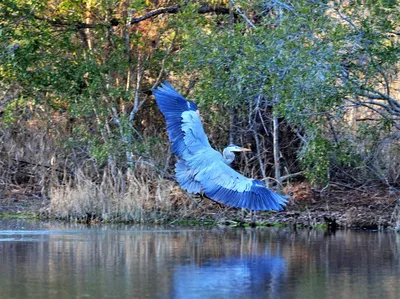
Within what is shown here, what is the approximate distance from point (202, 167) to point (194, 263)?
8.14ft

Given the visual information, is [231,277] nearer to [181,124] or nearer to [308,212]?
[181,124]

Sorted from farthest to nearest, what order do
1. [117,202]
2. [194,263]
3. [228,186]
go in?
[117,202] < [228,186] < [194,263]

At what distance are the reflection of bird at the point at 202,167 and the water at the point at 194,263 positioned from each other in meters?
0.55

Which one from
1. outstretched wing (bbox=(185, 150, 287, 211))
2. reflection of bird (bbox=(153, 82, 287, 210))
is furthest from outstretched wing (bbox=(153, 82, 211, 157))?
outstretched wing (bbox=(185, 150, 287, 211))

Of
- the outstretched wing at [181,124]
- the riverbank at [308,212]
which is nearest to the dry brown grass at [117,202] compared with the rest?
the riverbank at [308,212]

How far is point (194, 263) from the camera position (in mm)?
9625

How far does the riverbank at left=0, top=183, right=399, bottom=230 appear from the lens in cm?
1398

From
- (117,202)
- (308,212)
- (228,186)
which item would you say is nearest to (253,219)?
(308,212)

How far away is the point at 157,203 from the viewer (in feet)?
48.7

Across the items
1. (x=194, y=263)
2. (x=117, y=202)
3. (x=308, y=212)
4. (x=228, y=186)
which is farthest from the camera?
(x=117, y=202)

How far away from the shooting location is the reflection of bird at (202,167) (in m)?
11.3

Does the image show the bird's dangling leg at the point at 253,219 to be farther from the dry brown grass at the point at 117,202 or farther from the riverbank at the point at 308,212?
the dry brown grass at the point at 117,202

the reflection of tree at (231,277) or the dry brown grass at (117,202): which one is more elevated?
the dry brown grass at (117,202)

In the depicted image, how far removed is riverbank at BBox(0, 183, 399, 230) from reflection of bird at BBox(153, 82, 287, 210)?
205 cm
